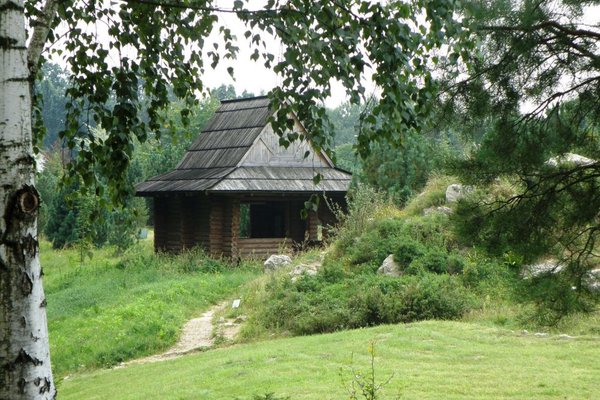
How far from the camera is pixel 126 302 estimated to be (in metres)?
17.5

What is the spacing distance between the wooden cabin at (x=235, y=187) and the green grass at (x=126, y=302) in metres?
1.48

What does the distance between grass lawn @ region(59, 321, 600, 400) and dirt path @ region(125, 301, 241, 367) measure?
2.62 ft

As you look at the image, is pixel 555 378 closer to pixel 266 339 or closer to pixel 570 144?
pixel 570 144

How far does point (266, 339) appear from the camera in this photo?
45.9ft

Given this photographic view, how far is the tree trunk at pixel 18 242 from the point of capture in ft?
15.5

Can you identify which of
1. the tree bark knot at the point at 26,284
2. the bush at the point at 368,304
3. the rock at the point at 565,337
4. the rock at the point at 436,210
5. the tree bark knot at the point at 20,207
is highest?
the rock at the point at 436,210

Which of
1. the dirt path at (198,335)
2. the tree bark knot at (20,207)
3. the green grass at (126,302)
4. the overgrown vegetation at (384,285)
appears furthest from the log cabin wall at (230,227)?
the tree bark knot at (20,207)

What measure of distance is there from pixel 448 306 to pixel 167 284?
25.7ft

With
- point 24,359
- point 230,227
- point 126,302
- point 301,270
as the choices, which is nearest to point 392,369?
point 24,359

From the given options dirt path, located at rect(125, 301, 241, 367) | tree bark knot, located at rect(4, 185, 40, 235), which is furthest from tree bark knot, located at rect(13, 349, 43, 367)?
dirt path, located at rect(125, 301, 241, 367)

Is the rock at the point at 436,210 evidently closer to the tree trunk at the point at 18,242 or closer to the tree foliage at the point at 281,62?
the tree foliage at the point at 281,62

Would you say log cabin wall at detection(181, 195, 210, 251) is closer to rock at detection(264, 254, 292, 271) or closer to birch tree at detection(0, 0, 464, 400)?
rock at detection(264, 254, 292, 271)

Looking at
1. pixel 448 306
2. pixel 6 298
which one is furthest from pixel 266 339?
pixel 6 298

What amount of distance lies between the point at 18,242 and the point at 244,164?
20612 mm
